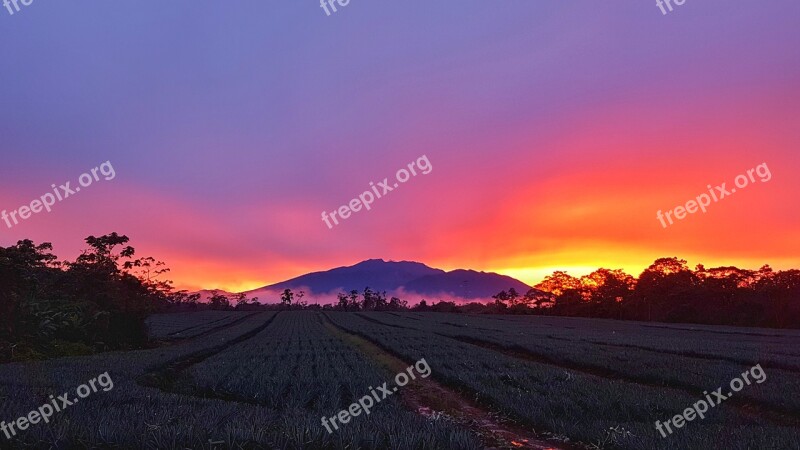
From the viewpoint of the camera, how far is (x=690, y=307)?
6153 cm

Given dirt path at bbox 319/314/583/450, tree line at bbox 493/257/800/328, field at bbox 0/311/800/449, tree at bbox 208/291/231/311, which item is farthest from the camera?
tree at bbox 208/291/231/311

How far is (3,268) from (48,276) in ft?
15.1

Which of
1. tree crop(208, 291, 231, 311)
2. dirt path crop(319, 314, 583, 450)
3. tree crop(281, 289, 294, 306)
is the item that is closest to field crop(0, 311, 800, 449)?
dirt path crop(319, 314, 583, 450)

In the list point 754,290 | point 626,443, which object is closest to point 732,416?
point 626,443

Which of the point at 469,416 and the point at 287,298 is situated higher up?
the point at 287,298

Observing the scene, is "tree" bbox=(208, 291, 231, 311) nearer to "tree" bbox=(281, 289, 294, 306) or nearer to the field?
"tree" bbox=(281, 289, 294, 306)

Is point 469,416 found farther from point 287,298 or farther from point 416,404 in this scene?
point 287,298

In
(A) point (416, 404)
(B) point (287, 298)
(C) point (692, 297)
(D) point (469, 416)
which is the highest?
(B) point (287, 298)

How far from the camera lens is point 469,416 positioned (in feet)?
31.6

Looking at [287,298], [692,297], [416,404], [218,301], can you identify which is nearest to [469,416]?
[416,404]

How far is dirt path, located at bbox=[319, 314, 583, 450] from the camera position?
7.48 metres

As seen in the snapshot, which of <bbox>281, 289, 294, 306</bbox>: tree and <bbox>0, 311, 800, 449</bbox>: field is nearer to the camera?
<bbox>0, 311, 800, 449</bbox>: field

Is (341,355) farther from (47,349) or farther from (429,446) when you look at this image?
(429,446)

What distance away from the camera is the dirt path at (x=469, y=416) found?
748 centimetres
